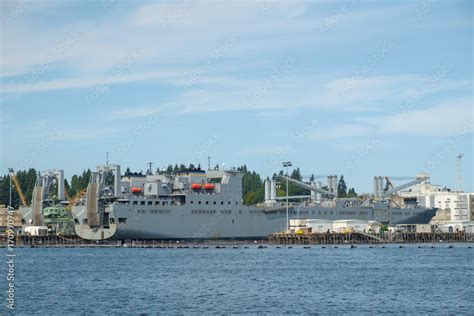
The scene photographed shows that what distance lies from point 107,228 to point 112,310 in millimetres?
55817

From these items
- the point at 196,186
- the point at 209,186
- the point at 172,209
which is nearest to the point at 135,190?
the point at 172,209

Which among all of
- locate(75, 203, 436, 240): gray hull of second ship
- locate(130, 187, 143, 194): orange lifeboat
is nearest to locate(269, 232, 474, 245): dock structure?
locate(75, 203, 436, 240): gray hull of second ship

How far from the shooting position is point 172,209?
93.2 meters

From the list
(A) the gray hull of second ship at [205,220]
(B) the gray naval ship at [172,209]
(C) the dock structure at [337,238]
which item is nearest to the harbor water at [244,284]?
(A) the gray hull of second ship at [205,220]

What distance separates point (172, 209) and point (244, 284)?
46425mm

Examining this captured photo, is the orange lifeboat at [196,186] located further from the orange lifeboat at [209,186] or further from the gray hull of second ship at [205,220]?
Result: the gray hull of second ship at [205,220]

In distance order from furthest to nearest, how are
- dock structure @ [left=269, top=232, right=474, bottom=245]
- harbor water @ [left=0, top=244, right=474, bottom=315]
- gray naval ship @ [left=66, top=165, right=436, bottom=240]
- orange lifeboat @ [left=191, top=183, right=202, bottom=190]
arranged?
dock structure @ [left=269, top=232, right=474, bottom=245] → orange lifeboat @ [left=191, top=183, right=202, bottom=190] → gray naval ship @ [left=66, top=165, right=436, bottom=240] → harbor water @ [left=0, top=244, right=474, bottom=315]

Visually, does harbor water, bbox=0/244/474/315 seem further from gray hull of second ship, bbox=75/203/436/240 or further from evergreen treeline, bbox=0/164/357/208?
evergreen treeline, bbox=0/164/357/208

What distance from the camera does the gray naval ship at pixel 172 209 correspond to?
9162cm

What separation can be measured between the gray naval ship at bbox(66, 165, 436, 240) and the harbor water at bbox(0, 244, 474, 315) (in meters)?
17.3

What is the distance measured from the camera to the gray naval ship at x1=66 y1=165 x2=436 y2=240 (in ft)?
301

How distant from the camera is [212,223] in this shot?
95.9m

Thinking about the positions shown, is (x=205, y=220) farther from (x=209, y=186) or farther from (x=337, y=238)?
(x=337, y=238)

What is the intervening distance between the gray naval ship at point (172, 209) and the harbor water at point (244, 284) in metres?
17.3
